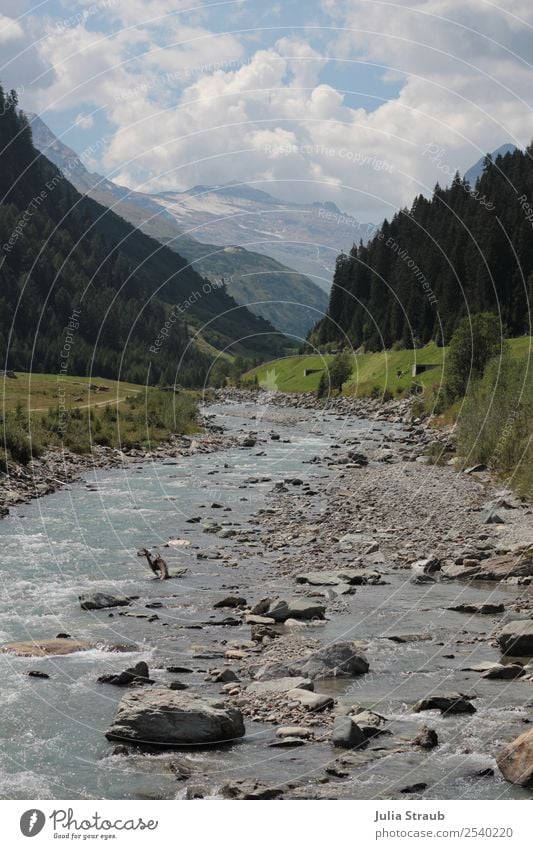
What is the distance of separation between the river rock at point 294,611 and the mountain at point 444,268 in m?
75.0

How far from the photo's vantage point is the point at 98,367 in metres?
174

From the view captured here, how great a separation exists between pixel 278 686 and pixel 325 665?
1545 millimetres

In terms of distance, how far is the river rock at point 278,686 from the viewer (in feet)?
61.2

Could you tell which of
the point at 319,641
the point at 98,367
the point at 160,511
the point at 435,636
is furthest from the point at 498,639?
the point at 98,367

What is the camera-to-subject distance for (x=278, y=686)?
18.8m

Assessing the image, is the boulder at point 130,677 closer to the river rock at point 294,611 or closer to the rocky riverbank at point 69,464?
the river rock at point 294,611

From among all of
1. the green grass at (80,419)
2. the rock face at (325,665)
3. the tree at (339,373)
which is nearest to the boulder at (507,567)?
the rock face at (325,665)

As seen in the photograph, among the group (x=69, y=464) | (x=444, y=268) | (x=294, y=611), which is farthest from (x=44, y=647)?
(x=444, y=268)

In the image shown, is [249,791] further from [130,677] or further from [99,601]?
[99,601]

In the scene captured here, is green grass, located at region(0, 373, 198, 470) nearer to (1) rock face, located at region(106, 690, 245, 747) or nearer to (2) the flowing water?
(2) the flowing water

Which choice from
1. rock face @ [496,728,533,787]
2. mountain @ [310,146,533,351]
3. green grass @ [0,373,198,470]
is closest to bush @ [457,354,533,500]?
green grass @ [0,373,198,470]

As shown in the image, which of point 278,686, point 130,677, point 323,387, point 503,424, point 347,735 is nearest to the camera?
point 347,735

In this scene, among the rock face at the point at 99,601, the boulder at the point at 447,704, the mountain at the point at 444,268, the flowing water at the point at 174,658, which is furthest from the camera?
the mountain at the point at 444,268

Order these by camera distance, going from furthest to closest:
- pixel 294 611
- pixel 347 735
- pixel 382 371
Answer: pixel 382 371 < pixel 294 611 < pixel 347 735
